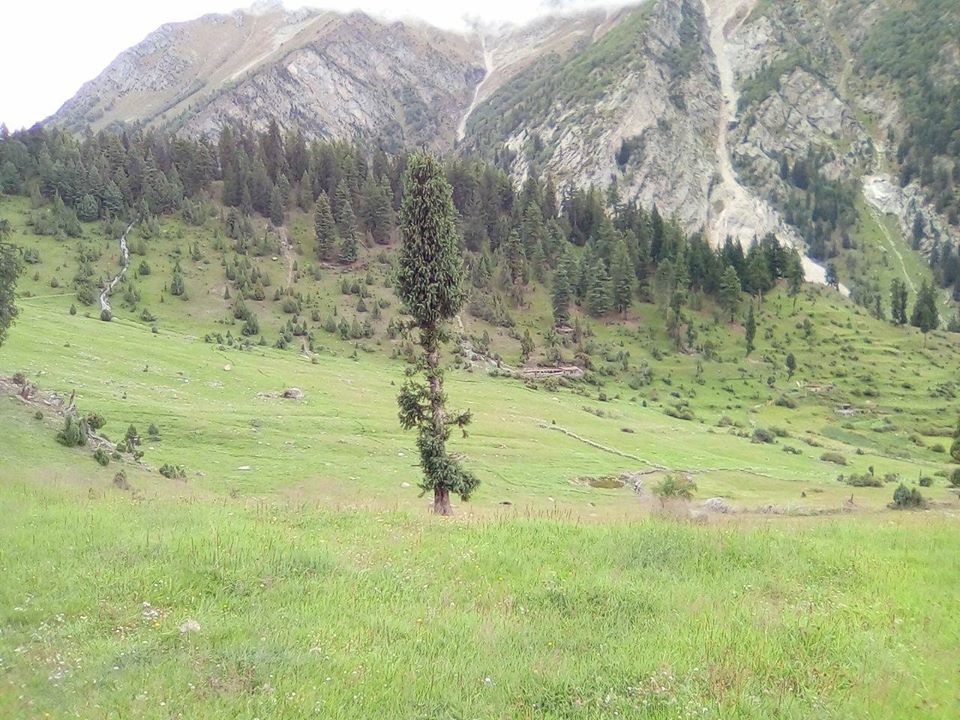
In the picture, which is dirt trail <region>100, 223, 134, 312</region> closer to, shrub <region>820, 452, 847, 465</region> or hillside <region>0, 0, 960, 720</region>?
hillside <region>0, 0, 960, 720</region>

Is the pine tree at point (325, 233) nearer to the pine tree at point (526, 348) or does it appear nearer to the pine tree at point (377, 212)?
the pine tree at point (377, 212)

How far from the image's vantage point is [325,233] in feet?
396

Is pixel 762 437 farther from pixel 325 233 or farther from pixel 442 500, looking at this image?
pixel 325 233

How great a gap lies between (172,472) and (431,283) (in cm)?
1713

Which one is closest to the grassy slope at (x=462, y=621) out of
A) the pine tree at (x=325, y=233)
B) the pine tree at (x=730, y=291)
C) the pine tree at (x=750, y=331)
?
the pine tree at (x=750, y=331)

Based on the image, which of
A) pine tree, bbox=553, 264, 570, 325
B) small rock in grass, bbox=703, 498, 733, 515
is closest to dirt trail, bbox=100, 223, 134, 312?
pine tree, bbox=553, 264, 570, 325

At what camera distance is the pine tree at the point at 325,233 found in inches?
4754

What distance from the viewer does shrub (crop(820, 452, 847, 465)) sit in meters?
64.7

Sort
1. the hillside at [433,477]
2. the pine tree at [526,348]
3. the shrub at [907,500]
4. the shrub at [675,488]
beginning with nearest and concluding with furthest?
the hillside at [433,477] → the shrub at [907,500] → the shrub at [675,488] → the pine tree at [526,348]

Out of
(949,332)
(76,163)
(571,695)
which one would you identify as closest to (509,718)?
(571,695)

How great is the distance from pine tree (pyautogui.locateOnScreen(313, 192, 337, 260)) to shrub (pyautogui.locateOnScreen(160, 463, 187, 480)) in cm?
9417

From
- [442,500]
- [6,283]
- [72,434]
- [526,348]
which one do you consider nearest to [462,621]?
[442,500]

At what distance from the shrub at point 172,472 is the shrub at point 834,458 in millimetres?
61765

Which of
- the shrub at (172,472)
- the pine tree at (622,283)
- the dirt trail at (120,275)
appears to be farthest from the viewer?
the pine tree at (622,283)
